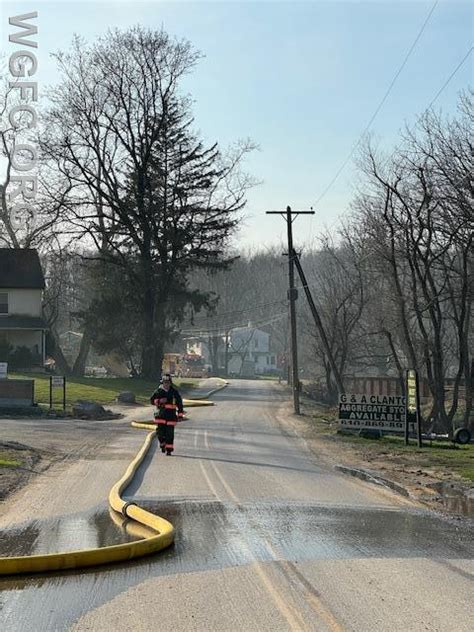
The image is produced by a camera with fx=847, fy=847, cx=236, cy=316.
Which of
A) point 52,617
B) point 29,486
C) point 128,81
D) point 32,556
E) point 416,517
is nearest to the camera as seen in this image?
point 52,617

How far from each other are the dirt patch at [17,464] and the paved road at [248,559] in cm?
39

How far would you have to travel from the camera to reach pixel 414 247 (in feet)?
120

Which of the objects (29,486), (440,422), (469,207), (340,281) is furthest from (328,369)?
(29,486)

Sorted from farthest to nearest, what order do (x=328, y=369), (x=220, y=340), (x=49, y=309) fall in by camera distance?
(x=220, y=340)
(x=49, y=309)
(x=328, y=369)

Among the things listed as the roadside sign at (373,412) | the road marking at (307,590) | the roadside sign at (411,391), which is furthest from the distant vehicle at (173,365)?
the road marking at (307,590)

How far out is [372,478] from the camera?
16.9 metres

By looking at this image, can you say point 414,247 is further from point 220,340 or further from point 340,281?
point 220,340

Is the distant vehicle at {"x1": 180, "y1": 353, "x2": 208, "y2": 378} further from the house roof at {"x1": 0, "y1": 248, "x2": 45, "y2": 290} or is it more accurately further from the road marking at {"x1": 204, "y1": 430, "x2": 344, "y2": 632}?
the road marking at {"x1": 204, "y1": 430, "x2": 344, "y2": 632}

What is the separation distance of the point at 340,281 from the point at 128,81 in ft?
63.0

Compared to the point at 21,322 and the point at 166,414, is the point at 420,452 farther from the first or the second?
the point at 21,322

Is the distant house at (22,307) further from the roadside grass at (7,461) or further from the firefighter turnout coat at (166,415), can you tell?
the firefighter turnout coat at (166,415)

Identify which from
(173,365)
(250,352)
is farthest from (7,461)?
(250,352)

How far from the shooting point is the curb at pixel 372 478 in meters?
15.2

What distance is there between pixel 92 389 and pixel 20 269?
14.2 m
